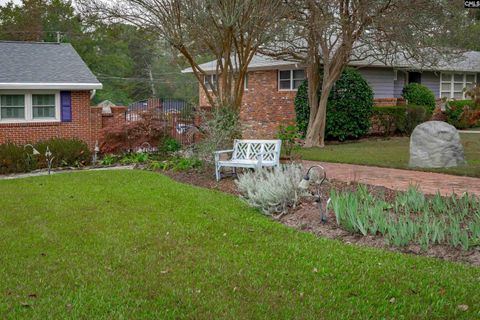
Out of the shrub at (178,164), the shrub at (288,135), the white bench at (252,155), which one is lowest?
the shrub at (178,164)

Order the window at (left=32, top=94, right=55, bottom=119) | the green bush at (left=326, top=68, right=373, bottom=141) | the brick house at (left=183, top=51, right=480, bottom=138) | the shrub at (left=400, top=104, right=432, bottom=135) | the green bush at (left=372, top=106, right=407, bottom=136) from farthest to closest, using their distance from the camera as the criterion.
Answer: the brick house at (left=183, top=51, right=480, bottom=138), the shrub at (left=400, top=104, right=432, bottom=135), the green bush at (left=372, top=106, right=407, bottom=136), the green bush at (left=326, top=68, right=373, bottom=141), the window at (left=32, top=94, right=55, bottom=119)

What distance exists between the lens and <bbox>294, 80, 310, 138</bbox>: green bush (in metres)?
20.6

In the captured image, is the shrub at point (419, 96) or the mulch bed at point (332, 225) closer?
the mulch bed at point (332, 225)

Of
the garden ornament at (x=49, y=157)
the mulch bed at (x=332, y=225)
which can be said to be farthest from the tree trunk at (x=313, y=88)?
the mulch bed at (x=332, y=225)

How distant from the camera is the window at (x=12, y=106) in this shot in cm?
1734

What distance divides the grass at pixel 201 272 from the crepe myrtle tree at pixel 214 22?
4.89 m

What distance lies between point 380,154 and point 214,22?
6508 millimetres

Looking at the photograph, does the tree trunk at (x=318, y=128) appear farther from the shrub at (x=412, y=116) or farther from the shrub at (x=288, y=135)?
the shrub at (x=288, y=135)

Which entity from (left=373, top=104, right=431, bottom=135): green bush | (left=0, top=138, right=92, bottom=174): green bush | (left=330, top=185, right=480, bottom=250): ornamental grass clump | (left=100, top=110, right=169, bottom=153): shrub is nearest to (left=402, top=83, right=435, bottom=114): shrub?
(left=373, top=104, right=431, bottom=135): green bush

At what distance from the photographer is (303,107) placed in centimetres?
2067

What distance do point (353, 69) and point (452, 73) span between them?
29.9 ft

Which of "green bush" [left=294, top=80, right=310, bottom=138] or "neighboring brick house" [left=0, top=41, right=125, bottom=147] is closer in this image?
"neighboring brick house" [left=0, top=41, right=125, bottom=147]

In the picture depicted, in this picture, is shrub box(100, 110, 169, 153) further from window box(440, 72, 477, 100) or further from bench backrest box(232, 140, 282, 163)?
window box(440, 72, 477, 100)

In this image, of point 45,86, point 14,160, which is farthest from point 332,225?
point 45,86
